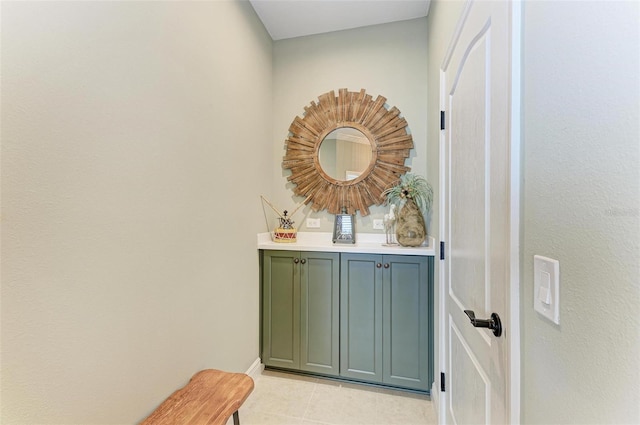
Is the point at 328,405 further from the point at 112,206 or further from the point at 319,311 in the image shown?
the point at 112,206

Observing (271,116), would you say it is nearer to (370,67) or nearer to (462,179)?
(370,67)

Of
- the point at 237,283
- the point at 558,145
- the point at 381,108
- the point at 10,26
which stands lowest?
the point at 237,283

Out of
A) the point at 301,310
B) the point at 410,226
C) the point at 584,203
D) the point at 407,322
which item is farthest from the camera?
the point at 301,310

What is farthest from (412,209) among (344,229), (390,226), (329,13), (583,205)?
(329,13)

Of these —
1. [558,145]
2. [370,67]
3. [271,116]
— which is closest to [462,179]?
[558,145]

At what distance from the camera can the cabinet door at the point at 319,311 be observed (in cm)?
206

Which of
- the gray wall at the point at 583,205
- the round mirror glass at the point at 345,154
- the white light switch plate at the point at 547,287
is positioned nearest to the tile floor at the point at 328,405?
the gray wall at the point at 583,205

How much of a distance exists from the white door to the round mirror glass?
960 mm

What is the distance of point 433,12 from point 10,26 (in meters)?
2.27

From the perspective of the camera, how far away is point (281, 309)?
218cm

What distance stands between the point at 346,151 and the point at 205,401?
6.60ft

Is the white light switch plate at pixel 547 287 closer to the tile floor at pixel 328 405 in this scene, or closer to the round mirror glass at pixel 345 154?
the tile floor at pixel 328 405

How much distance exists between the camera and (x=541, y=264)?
0.56 meters

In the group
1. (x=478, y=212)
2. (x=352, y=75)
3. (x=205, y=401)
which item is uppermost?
(x=352, y=75)
